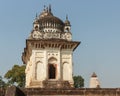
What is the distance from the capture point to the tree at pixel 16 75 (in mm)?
39531

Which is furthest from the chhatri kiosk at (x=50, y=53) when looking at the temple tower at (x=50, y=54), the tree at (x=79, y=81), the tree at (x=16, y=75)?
the tree at (x=79, y=81)

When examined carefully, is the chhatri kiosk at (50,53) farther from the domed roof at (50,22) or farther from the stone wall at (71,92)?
the stone wall at (71,92)

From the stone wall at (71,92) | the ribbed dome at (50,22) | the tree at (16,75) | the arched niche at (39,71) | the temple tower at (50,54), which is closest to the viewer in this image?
the stone wall at (71,92)

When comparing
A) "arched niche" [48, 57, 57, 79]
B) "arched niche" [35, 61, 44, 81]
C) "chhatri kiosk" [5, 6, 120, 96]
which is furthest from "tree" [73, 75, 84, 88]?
"arched niche" [35, 61, 44, 81]

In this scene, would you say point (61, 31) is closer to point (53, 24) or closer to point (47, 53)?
point (53, 24)

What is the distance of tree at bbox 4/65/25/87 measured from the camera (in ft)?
130

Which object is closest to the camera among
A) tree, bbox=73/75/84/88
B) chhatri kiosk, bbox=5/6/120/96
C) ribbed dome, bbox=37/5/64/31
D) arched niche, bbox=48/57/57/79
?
chhatri kiosk, bbox=5/6/120/96

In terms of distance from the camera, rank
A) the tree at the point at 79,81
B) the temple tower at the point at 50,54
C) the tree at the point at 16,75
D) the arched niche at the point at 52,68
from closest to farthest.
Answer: the temple tower at the point at 50,54, the arched niche at the point at 52,68, the tree at the point at 16,75, the tree at the point at 79,81

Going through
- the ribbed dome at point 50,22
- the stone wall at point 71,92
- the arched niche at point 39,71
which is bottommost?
the stone wall at point 71,92

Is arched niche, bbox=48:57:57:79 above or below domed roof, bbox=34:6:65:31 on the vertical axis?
below

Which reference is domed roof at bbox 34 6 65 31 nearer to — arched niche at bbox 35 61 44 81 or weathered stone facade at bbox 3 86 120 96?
arched niche at bbox 35 61 44 81

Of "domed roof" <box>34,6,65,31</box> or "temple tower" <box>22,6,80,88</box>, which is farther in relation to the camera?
"domed roof" <box>34,6,65,31</box>

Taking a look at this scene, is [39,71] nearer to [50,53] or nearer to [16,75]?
[50,53]

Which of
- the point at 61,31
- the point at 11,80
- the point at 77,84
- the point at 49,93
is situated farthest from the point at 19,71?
the point at 49,93
